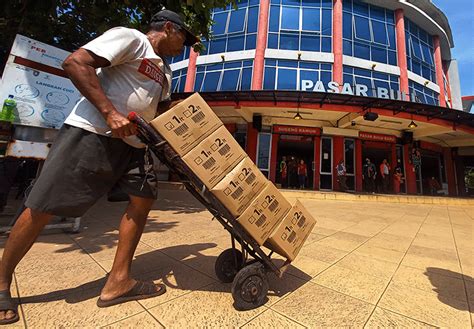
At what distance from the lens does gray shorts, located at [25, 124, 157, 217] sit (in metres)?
1.31

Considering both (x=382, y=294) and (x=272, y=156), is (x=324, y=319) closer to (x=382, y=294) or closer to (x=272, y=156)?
(x=382, y=294)

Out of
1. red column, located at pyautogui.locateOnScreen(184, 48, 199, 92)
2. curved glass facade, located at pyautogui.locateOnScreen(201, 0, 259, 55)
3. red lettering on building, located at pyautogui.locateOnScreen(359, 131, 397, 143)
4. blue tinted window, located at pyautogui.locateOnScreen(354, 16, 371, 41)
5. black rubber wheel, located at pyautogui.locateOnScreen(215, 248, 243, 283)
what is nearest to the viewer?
black rubber wheel, located at pyautogui.locateOnScreen(215, 248, 243, 283)

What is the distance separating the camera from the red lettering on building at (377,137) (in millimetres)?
13703

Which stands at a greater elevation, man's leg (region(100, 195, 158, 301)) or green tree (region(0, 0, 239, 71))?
green tree (region(0, 0, 239, 71))

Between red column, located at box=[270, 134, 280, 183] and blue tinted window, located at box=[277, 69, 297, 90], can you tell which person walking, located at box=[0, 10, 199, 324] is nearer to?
red column, located at box=[270, 134, 280, 183]

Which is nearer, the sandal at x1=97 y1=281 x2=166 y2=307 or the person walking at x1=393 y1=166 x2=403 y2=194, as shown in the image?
Answer: the sandal at x1=97 y1=281 x2=166 y2=307

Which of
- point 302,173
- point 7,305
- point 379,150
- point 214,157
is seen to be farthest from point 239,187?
point 379,150

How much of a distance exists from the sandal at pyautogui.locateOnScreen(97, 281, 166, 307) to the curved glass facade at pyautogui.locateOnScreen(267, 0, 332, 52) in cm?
1557

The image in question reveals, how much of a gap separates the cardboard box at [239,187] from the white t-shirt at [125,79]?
2.10 feet

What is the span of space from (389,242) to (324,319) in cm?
258

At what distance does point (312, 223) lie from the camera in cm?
193

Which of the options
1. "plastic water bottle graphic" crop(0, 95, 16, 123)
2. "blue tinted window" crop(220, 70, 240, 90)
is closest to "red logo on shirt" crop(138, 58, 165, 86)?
"plastic water bottle graphic" crop(0, 95, 16, 123)

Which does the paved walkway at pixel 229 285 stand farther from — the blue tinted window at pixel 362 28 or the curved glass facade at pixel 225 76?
the blue tinted window at pixel 362 28

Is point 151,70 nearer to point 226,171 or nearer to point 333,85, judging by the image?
point 226,171
